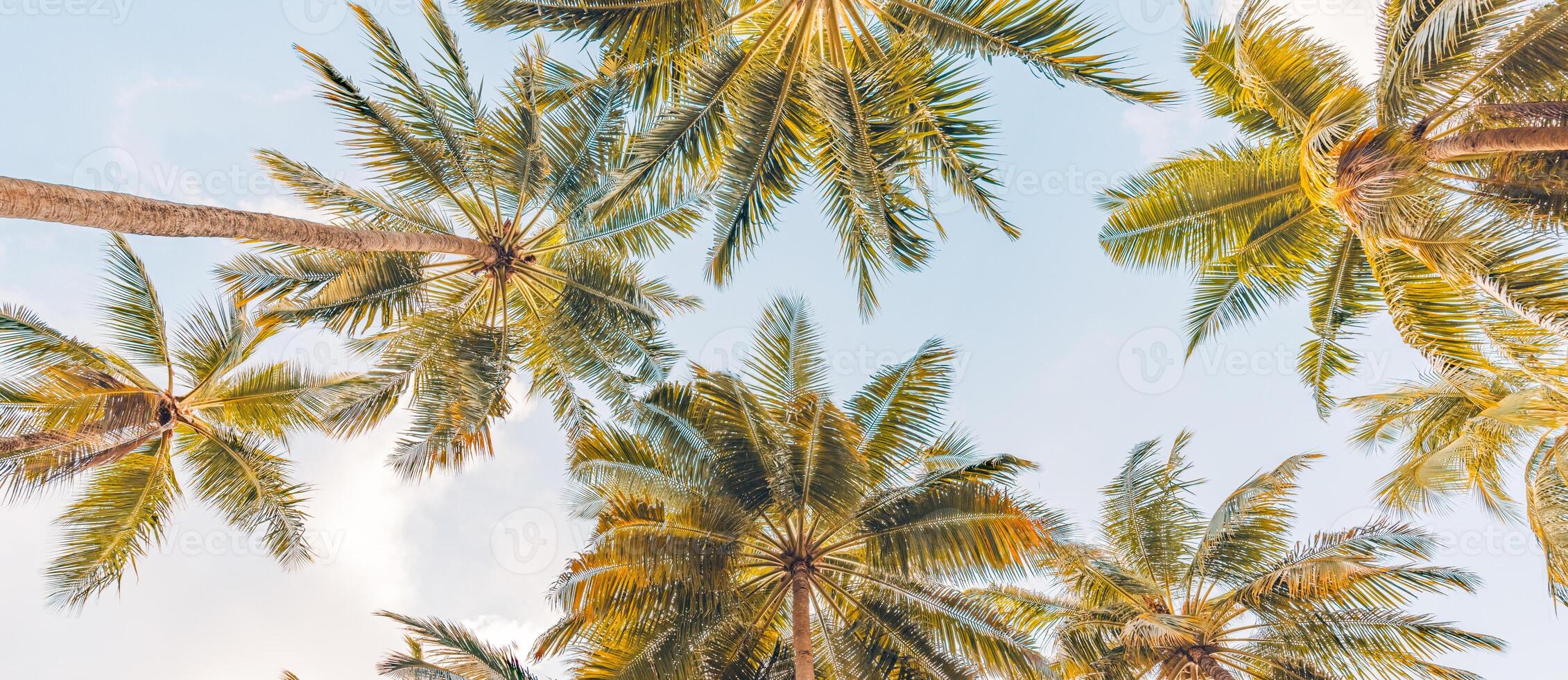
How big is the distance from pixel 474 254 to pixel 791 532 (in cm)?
543

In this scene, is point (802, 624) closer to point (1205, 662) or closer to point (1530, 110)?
point (1205, 662)

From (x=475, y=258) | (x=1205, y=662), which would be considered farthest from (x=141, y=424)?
(x=1205, y=662)

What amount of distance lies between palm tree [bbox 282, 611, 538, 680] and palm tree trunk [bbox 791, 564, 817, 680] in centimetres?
292

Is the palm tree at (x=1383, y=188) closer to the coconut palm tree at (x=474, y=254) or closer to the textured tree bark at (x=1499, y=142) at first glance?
the textured tree bark at (x=1499, y=142)

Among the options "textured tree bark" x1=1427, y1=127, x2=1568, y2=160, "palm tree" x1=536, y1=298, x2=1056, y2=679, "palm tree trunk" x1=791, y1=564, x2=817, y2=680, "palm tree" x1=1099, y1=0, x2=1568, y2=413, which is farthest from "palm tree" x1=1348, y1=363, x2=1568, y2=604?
"palm tree trunk" x1=791, y1=564, x2=817, y2=680

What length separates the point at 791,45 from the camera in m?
10.1

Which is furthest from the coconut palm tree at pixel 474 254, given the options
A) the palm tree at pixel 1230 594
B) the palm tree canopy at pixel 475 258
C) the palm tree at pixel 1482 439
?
the palm tree at pixel 1482 439

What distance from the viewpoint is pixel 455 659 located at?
820 centimetres

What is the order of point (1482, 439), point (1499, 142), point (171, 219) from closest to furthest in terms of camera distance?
1. point (171, 219)
2. point (1499, 142)
3. point (1482, 439)

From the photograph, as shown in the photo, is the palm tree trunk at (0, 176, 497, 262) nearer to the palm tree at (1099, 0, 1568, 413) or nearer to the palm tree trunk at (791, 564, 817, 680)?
the palm tree trunk at (791, 564, 817, 680)

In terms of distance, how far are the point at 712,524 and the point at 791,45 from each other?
5.89m

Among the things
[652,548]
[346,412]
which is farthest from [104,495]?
[652,548]

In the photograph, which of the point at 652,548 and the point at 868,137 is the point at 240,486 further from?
the point at 868,137

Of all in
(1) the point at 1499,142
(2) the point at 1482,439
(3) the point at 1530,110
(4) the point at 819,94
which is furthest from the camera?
(2) the point at 1482,439
